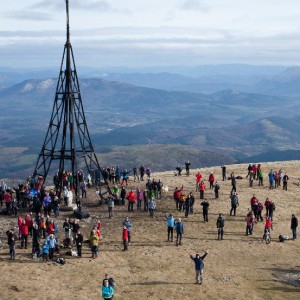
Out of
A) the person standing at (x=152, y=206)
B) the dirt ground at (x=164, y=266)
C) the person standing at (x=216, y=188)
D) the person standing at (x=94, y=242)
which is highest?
the person standing at (x=216, y=188)

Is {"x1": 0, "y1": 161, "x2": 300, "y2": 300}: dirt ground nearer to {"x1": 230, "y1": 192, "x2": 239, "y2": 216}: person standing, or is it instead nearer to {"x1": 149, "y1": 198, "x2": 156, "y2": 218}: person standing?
{"x1": 149, "y1": 198, "x2": 156, "y2": 218}: person standing

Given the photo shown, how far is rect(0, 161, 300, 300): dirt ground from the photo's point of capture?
78.6ft

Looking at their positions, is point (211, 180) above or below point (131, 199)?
above

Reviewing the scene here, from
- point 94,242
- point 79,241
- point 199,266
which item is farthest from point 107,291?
point 79,241

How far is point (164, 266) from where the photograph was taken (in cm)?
2722

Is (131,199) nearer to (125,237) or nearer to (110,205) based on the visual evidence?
(110,205)

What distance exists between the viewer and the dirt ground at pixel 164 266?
78.6 ft

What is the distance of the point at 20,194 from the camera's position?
3831cm

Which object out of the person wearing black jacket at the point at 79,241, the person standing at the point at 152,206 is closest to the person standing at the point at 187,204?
the person standing at the point at 152,206

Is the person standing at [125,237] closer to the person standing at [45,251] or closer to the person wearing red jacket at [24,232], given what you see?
the person standing at [45,251]

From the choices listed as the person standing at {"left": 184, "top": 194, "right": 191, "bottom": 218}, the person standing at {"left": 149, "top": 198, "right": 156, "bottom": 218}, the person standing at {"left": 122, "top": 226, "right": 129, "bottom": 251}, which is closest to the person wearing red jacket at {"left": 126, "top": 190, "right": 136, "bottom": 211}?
the person standing at {"left": 149, "top": 198, "right": 156, "bottom": 218}

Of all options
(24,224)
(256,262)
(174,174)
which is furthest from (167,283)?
(174,174)

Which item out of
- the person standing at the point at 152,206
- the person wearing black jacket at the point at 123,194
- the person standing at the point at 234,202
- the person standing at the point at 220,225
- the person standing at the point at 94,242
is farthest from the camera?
the person wearing black jacket at the point at 123,194

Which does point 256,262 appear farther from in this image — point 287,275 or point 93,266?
point 93,266
